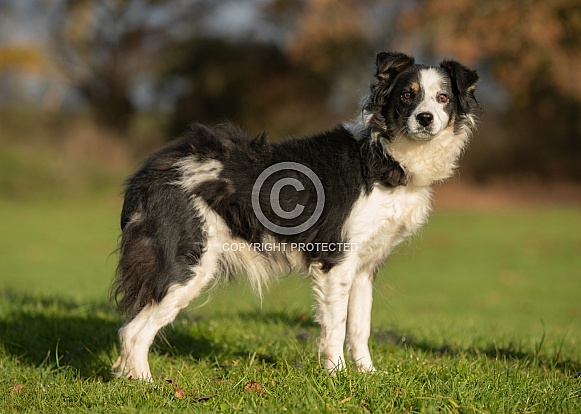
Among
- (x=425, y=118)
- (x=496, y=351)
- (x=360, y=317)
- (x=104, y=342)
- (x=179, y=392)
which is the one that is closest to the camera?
(x=179, y=392)

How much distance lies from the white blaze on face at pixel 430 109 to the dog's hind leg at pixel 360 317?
3.94 feet

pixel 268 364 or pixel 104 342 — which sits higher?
pixel 268 364

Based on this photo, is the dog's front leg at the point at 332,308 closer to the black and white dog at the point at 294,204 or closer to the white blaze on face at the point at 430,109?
the black and white dog at the point at 294,204

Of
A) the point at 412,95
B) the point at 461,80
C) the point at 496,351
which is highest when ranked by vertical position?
the point at 461,80

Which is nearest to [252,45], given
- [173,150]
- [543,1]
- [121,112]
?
[121,112]

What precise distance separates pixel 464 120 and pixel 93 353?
11.2 ft

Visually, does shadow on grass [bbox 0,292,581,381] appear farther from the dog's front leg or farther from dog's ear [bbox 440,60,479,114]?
dog's ear [bbox 440,60,479,114]

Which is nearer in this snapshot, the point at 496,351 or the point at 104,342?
the point at 496,351

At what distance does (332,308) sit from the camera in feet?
16.1

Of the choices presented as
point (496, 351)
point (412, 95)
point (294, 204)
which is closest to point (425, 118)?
point (412, 95)

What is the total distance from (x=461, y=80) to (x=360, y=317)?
1935 mm

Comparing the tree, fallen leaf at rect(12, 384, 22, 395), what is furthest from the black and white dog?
the tree

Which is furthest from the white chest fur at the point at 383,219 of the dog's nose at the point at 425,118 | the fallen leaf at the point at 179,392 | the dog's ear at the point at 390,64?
the fallen leaf at the point at 179,392

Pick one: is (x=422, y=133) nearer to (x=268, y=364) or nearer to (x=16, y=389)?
(x=268, y=364)
